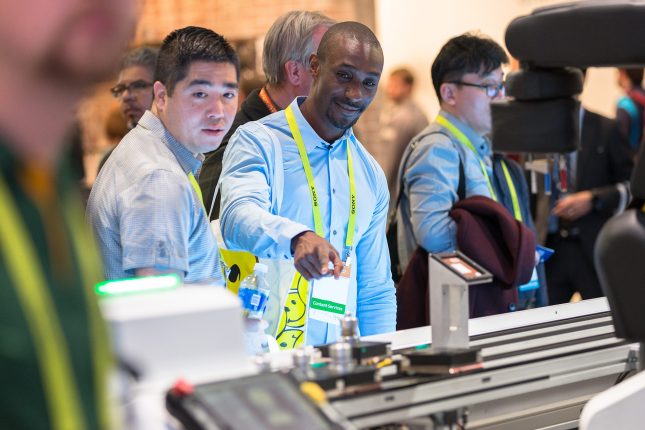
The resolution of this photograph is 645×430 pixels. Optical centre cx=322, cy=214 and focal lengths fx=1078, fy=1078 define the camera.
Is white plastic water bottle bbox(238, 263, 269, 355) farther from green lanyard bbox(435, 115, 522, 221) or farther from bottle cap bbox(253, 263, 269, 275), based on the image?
green lanyard bbox(435, 115, 522, 221)

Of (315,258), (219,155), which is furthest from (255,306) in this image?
(219,155)

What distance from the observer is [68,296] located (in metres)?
0.81

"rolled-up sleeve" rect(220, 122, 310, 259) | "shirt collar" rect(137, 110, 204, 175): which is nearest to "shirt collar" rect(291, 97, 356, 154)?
"rolled-up sleeve" rect(220, 122, 310, 259)

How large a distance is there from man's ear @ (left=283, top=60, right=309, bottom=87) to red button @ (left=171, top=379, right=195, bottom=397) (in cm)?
238

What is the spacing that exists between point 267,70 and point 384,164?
193 inches

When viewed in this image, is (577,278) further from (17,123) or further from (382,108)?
(17,123)

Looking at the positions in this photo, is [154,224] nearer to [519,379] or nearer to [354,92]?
[354,92]

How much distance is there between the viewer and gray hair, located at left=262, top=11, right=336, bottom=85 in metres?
3.74

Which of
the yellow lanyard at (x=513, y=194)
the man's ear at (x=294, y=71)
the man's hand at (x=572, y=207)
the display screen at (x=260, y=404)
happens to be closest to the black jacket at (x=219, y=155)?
the man's ear at (x=294, y=71)

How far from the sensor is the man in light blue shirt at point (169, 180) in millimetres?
2615

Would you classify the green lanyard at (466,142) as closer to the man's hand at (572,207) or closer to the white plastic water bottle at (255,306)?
the man's hand at (572,207)

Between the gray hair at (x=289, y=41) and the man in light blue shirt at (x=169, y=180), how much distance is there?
63 centimetres

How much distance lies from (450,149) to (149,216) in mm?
1699

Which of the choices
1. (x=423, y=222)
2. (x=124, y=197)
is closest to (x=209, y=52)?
(x=124, y=197)
